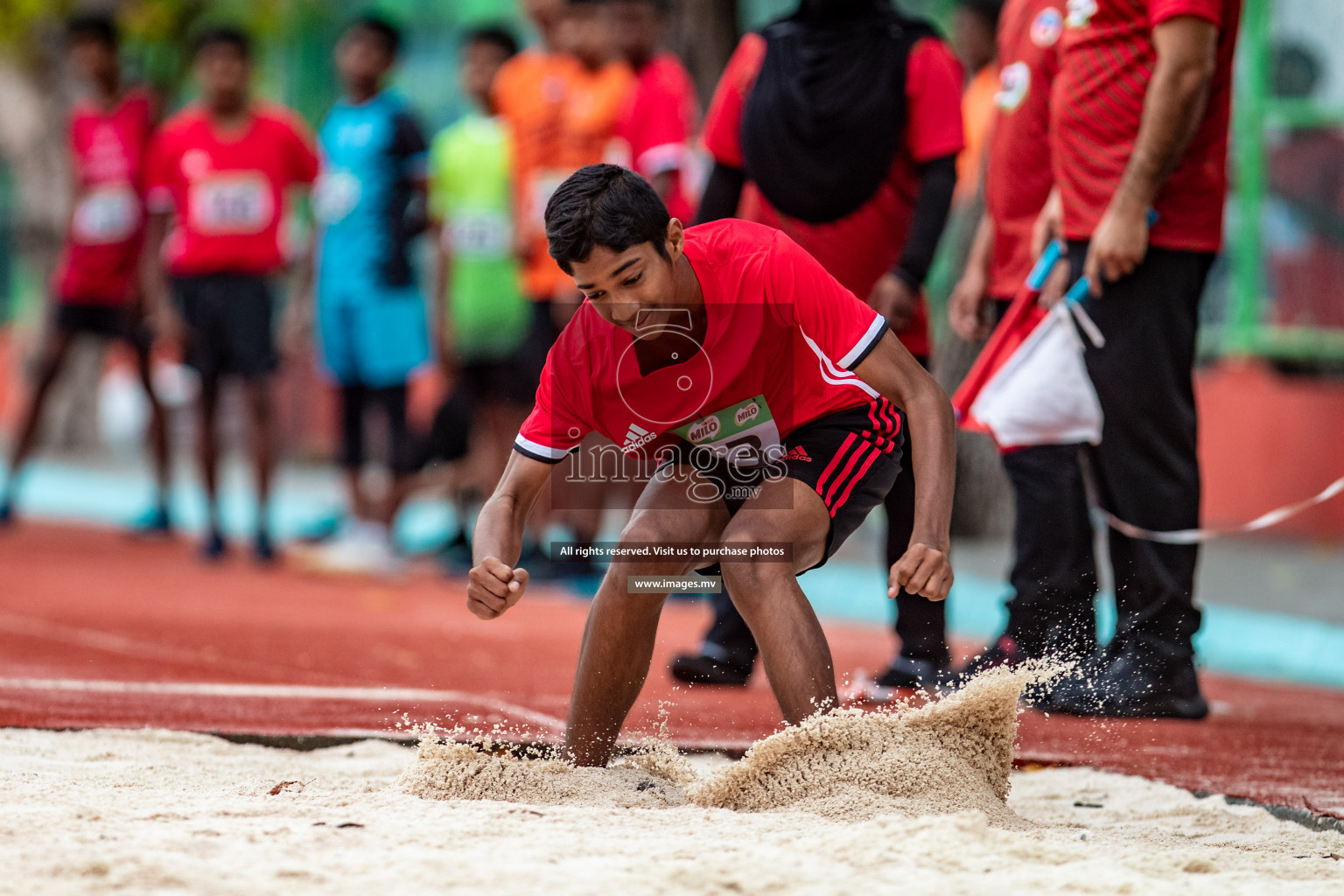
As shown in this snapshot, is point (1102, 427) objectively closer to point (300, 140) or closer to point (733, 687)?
point (733, 687)

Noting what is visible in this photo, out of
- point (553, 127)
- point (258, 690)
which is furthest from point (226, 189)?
point (258, 690)

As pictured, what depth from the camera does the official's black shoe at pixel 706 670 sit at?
5.03 meters

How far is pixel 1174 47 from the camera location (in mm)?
4527

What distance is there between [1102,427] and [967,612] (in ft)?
7.82

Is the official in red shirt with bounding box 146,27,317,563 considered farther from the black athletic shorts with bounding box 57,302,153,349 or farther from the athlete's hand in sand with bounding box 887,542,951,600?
the athlete's hand in sand with bounding box 887,542,951,600

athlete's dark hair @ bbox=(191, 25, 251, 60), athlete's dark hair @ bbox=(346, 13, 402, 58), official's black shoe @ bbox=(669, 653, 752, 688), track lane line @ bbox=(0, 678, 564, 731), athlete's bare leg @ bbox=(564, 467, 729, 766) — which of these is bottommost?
track lane line @ bbox=(0, 678, 564, 731)

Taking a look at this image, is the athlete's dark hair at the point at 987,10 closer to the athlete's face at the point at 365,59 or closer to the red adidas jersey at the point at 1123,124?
the athlete's face at the point at 365,59

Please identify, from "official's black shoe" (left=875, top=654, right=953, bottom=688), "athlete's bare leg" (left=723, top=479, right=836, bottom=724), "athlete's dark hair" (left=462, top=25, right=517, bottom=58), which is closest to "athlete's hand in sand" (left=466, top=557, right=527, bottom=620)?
"athlete's bare leg" (left=723, top=479, right=836, bottom=724)

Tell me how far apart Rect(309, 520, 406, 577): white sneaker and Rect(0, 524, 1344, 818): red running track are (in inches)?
9.3

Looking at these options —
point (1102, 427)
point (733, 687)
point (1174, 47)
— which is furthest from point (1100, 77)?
point (733, 687)

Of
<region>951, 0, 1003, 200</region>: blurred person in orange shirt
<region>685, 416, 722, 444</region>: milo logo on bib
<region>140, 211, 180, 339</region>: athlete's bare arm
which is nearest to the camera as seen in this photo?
<region>685, 416, 722, 444</region>: milo logo on bib

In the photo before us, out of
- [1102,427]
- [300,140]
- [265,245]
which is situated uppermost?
[300,140]

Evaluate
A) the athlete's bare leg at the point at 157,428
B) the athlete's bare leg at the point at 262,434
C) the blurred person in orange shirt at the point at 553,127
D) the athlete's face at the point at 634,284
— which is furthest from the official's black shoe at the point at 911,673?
the athlete's bare leg at the point at 157,428

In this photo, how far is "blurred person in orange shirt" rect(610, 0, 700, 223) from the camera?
7.52 meters
